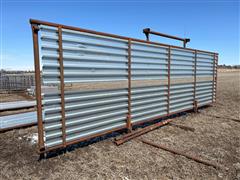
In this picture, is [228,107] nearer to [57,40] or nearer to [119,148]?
[119,148]

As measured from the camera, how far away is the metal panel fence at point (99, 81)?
2639 millimetres

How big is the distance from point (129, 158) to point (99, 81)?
1436 millimetres

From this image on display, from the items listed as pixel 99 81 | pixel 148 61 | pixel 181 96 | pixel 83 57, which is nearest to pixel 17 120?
pixel 99 81

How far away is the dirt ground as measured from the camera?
2.42 metres

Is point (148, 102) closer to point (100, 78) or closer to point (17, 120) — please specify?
point (100, 78)

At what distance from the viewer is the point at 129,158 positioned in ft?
9.35

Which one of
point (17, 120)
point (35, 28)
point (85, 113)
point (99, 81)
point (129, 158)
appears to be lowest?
point (129, 158)

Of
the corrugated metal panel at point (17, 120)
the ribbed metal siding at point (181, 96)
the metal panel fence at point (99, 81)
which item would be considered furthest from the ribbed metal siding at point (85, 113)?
the corrugated metal panel at point (17, 120)

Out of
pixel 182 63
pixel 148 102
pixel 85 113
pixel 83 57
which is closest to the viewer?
pixel 83 57

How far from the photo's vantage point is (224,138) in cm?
371

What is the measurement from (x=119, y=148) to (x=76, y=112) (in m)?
1.04

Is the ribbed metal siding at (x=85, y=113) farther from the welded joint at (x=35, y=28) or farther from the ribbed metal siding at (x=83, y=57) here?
the welded joint at (x=35, y=28)

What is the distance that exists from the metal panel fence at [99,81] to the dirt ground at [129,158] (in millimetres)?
299

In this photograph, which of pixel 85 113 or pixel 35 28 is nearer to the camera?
pixel 35 28
